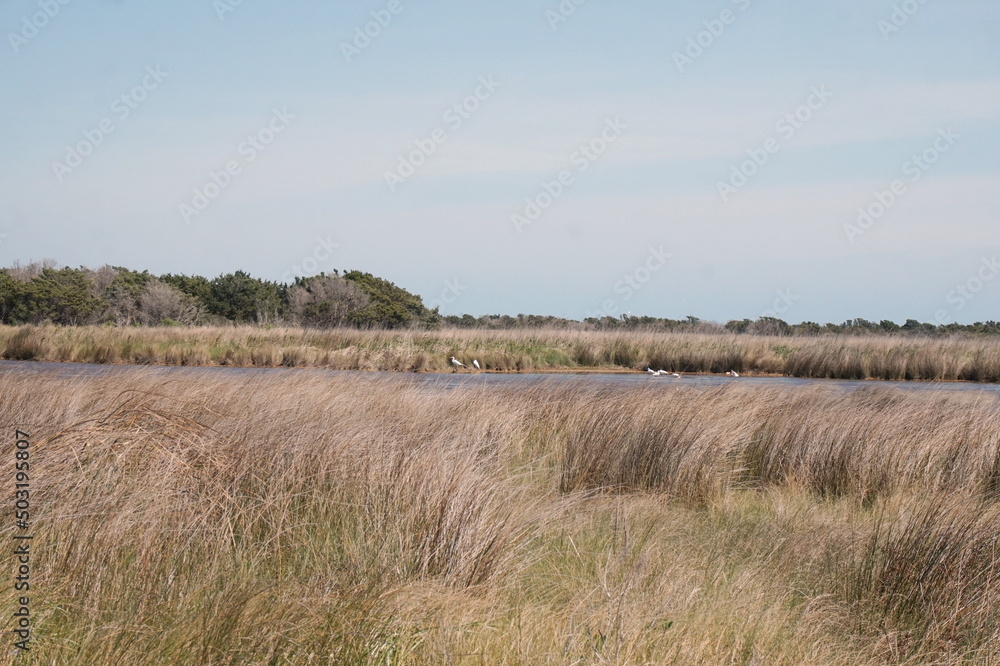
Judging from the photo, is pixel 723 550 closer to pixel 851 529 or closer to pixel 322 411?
pixel 851 529

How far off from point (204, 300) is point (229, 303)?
5.76 ft

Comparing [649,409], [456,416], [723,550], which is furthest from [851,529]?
[456,416]

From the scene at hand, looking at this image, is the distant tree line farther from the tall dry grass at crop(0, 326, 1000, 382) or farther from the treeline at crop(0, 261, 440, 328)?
the tall dry grass at crop(0, 326, 1000, 382)

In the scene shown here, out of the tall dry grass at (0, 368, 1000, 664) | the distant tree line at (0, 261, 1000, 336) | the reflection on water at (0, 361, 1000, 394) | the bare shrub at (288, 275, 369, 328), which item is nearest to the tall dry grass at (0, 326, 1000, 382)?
the reflection on water at (0, 361, 1000, 394)

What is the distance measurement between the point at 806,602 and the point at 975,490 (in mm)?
3203

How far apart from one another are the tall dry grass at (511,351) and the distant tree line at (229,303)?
386 inches

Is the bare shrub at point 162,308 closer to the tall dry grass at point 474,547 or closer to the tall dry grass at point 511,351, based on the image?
the tall dry grass at point 511,351

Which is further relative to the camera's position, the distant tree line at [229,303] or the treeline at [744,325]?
the treeline at [744,325]

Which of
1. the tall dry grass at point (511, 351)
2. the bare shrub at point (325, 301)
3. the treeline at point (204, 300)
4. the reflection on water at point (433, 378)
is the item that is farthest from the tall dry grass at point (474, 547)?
the bare shrub at point (325, 301)

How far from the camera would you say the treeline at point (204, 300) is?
3825 cm

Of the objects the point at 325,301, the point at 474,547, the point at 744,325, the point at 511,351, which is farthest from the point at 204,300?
the point at 474,547

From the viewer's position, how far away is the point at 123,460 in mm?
4539

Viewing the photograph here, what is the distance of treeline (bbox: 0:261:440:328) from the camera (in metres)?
38.2

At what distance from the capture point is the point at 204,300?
46375 mm
